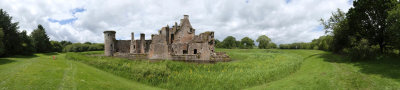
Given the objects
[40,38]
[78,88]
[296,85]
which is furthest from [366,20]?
[40,38]

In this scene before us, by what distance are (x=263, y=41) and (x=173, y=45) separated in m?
62.3

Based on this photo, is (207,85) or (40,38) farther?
(40,38)

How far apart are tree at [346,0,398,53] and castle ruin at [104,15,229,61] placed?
48.1 ft

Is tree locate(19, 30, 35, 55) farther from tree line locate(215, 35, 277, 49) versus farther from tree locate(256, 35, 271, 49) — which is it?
tree locate(256, 35, 271, 49)

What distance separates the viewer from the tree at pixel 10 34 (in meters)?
24.2

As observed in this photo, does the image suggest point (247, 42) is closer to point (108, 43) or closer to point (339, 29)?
point (339, 29)

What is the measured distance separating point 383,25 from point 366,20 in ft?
4.51

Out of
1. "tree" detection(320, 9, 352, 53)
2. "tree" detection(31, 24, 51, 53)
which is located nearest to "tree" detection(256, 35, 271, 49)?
"tree" detection(320, 9, 352, 53)

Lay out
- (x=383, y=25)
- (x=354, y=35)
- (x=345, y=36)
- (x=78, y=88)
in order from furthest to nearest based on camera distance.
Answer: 1. (x=345, y=36)
2. (x=354, y=35)
3. (x=383, y=25)
4. (x=78, y=88)

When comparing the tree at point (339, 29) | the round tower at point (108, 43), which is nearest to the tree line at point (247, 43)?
the tree at point (339, 29)

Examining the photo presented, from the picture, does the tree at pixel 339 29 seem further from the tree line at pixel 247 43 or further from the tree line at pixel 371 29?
the tree line at pixel 247 43

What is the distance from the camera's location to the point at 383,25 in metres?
15.2

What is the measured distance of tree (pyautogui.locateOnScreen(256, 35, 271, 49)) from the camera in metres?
75.1

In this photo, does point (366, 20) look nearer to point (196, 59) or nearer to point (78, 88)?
point (196, 59)
